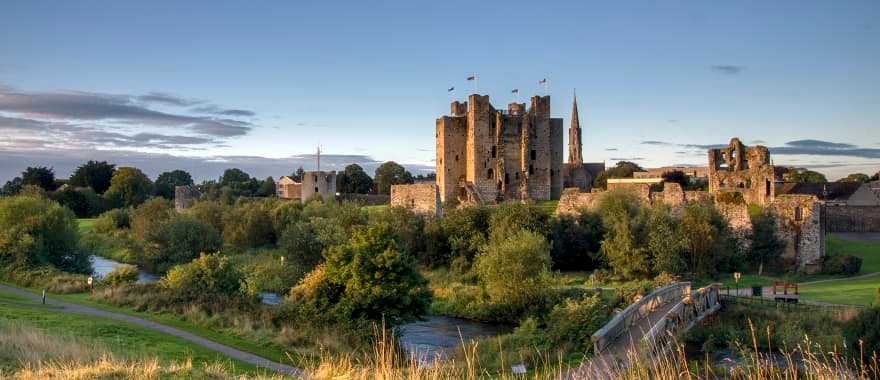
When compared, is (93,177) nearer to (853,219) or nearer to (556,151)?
(556,151)

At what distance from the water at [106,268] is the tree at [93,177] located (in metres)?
51.5

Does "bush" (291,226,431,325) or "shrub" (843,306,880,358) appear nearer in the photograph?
"shrub" (843,306,880,358)

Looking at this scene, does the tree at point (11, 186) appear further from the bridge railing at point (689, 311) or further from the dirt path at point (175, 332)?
the bridge railing at point (689, 311)

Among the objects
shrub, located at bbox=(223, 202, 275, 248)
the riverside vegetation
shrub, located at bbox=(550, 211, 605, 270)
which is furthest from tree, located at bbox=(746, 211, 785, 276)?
shrub, located at bbox=(223, 202, 275, 248)

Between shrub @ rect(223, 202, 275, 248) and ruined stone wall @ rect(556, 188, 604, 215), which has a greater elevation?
ruined stone wall @ rect(556, 188, 604, 215)

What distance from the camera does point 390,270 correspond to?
23328 millimetres

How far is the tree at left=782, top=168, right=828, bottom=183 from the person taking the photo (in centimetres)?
8058

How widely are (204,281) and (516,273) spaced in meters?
13.1

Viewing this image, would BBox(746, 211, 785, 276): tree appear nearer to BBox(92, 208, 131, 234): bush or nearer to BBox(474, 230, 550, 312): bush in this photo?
BBox(474, 230, 550, 312): bush

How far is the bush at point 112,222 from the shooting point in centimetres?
6109

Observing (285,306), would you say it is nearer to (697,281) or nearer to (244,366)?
(244,366)

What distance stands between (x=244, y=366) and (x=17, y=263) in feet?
81.8

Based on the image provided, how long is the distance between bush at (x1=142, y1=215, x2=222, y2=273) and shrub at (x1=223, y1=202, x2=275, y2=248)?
19.1 ft

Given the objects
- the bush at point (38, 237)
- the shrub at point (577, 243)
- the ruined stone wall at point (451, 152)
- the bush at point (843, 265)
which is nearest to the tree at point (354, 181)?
the ruined stone wall at point (451, 152)
